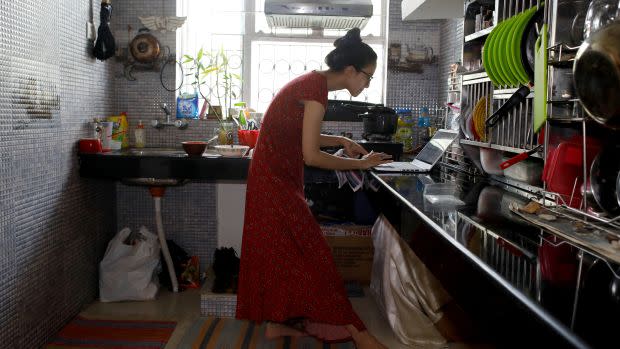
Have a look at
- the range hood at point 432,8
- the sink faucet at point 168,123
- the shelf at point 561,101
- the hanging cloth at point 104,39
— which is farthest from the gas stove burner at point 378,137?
the shelf at point 561,101

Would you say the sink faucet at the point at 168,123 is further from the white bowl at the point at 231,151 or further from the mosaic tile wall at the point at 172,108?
the white bowl at the point at 231,151

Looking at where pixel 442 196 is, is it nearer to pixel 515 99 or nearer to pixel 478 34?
pixel 515 99

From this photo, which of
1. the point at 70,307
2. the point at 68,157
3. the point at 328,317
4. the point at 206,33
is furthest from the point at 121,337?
the point at 206,33

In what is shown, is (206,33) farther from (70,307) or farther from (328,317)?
(328,317)

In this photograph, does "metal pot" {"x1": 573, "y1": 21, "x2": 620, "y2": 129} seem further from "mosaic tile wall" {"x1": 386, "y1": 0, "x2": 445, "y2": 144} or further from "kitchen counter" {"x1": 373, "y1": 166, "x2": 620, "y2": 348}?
"mosaic tile wall" {"x1": 386, "y1": 0, "x2": 445, "y2": 144}

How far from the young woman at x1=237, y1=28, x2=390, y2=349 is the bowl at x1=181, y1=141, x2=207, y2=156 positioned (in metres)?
0.98

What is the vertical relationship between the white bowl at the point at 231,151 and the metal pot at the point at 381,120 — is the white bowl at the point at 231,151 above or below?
below

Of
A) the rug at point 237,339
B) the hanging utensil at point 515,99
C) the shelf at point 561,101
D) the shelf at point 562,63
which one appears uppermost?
the shelf at point 562,63

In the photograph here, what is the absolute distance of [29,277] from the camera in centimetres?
252

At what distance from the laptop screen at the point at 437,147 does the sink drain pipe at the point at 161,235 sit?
1521 mm

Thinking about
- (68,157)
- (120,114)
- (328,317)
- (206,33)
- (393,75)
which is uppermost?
(206,33)

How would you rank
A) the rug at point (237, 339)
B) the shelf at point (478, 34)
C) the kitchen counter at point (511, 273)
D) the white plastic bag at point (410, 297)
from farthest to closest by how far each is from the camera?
1. the rug at point (237, 339)
2. the white plastic bag at point (410, 297)
3. the shelf at point (478, 34)
4. the kitchen counter at point (511, 273)

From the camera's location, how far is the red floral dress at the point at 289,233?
222 cm

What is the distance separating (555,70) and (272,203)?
109 centimetres
